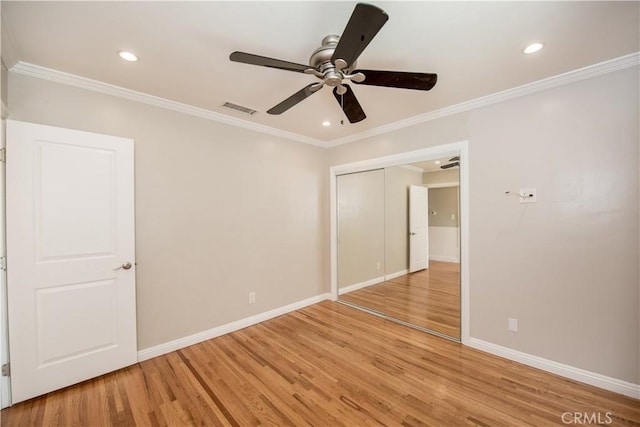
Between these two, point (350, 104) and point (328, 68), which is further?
point (350, 104)

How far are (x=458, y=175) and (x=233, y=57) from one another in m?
2.66

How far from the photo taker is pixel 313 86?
1.79 m

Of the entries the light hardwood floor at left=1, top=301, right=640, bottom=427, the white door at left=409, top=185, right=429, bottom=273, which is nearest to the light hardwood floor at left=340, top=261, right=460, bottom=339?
the white door at left=409, top=185, right=429, bottom=273

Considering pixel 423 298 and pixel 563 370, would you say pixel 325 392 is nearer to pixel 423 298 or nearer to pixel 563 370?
pixel 563 370

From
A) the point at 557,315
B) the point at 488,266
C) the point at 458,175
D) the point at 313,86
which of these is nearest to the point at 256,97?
the point at 313,86

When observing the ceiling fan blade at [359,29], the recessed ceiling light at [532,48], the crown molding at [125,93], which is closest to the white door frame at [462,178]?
the recessed ceiling light at [532,48]

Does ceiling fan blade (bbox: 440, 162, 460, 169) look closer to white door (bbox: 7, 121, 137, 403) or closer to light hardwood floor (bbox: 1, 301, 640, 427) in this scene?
light hardwood floor (bbox: 1, 301, 640, 427)

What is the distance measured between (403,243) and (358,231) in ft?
2.43

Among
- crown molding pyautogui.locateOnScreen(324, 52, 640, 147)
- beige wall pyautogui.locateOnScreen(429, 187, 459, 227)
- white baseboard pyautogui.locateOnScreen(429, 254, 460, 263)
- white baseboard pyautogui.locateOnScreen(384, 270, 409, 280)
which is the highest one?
crown molding pyautogui.locateOnScreen(324, 52, 640, 147)

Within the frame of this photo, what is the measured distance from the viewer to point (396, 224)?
4.09 metres

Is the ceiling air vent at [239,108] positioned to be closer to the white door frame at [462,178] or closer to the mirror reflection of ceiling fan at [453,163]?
the white door frame at [462,178]

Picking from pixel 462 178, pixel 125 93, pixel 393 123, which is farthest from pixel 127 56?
pixel 462 178

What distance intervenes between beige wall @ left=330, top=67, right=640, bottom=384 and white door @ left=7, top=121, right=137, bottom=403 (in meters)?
3.50

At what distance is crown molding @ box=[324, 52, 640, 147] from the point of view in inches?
80.8
